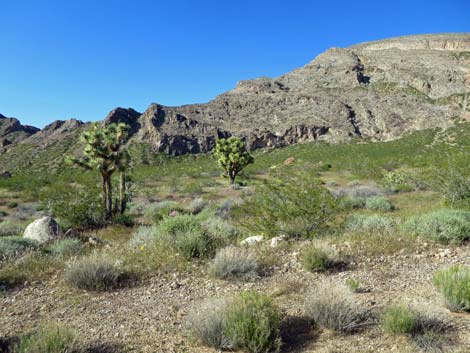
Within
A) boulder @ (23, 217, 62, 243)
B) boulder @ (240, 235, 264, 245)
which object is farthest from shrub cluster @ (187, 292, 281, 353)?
boulder @ (23, 217, 62, 243)

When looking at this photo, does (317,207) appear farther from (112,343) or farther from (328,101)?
(328,101)

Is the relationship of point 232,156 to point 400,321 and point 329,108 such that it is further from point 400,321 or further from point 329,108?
point 329,108

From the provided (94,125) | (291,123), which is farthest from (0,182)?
(291,123)

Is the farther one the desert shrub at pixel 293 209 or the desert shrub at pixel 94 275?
the desert shrub at pixel 293 209

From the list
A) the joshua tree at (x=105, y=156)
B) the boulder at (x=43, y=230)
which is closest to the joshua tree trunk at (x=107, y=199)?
the joshua tree at (x=105, y=156)

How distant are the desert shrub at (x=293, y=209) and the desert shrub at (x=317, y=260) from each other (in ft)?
8.44

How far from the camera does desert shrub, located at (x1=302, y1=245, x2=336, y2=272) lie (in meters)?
6.24

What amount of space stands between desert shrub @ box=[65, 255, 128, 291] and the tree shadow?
3011 mm

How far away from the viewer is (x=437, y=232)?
25.2 feet

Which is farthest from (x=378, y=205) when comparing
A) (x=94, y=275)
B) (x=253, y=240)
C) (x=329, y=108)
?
(x=329, y=108)

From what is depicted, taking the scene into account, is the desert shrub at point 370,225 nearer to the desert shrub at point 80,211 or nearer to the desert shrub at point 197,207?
the desert shrub at point 80,211

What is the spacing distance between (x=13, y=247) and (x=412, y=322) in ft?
27.1

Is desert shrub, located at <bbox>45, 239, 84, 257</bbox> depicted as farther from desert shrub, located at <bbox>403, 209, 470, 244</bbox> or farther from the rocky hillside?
the rocky hillside

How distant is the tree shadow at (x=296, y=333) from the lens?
397cm
